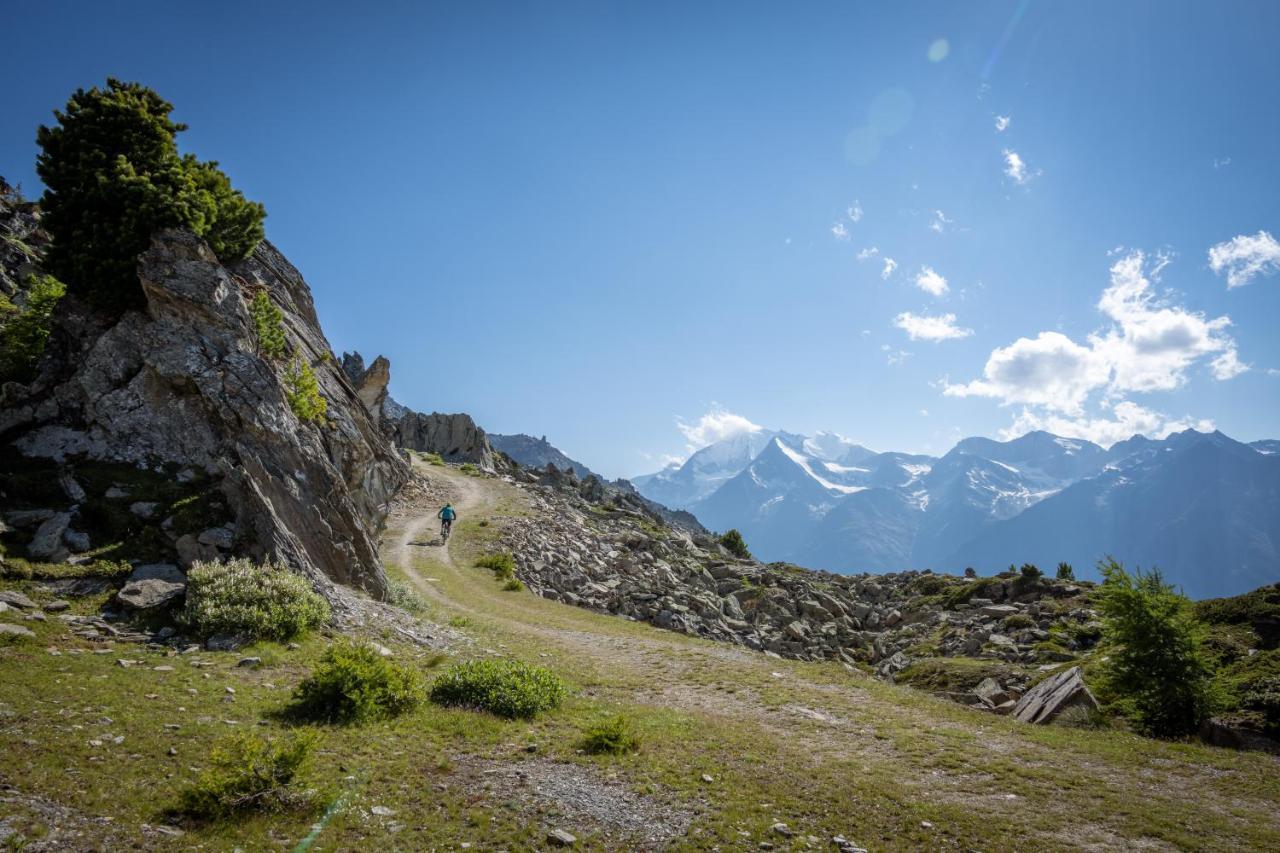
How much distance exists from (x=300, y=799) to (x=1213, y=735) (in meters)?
24.0

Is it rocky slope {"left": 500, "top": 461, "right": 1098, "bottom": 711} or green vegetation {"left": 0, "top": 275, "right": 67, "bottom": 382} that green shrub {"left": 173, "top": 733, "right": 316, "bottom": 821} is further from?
rocky slope {"left": 500, "top": 461, "right": 1098, "bottom": 711}

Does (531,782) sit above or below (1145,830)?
below

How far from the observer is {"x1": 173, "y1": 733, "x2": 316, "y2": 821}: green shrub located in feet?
28.7

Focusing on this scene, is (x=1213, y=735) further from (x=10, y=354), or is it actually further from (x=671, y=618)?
(x=10, y=354)

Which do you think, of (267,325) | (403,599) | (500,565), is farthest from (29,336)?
(500,565)

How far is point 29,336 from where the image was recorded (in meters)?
23.7

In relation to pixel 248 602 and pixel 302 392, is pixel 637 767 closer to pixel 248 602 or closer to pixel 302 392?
pixel 248 602

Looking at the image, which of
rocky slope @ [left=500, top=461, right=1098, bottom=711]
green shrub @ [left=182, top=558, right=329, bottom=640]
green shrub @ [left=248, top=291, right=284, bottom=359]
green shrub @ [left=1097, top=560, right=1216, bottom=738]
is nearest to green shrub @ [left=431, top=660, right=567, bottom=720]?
green shrub @ [left=182, top=558, right=329, bottom=640]

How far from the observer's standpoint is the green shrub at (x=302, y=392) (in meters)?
27.3

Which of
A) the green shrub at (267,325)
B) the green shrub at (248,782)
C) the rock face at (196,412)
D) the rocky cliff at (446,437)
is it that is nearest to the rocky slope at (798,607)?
the rock face at (196,412)

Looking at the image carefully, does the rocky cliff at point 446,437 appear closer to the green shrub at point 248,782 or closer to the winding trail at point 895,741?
the winding trail at point 895,741

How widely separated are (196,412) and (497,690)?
17216 mm

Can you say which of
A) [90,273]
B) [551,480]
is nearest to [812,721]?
[90,273]

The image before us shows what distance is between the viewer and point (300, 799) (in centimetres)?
945
